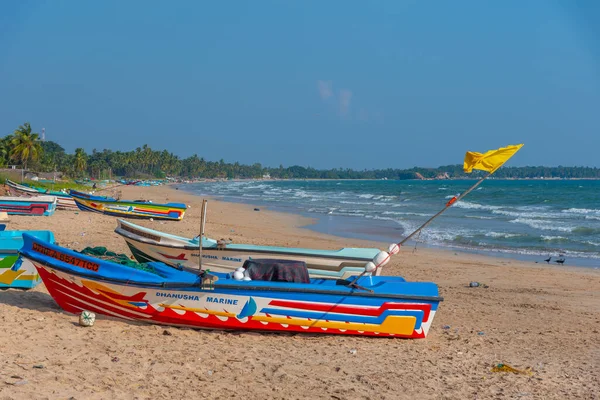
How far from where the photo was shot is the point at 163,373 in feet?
20.2

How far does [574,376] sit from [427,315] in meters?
1.99

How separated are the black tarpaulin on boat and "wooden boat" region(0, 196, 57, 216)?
16.9 meters

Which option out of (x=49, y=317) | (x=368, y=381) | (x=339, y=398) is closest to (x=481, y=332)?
(x=368, y=381)

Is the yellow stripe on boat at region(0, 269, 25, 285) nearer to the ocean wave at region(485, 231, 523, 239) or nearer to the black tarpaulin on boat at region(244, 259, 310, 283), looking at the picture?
the black tarpaulin on boat at region(244, 259, 310, 283)

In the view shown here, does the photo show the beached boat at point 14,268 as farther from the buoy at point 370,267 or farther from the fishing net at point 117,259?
the buoy at point 370,267

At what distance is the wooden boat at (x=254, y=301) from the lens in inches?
311

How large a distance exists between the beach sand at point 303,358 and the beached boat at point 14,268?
185mm

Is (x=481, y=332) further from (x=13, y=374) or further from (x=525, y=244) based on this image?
(x=525, y=244)

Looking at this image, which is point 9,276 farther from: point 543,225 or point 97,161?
point 97,161

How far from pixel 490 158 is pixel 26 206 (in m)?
19.7

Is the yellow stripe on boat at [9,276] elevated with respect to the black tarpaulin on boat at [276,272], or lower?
lower

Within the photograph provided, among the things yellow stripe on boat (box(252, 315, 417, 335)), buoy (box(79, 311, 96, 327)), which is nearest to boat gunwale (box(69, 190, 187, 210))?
buoy (box(79, 311, 96, 327))

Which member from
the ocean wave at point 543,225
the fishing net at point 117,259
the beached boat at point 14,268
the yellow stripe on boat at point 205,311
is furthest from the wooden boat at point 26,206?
the ocean wave at point 543,225

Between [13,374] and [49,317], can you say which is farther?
[49,317]
